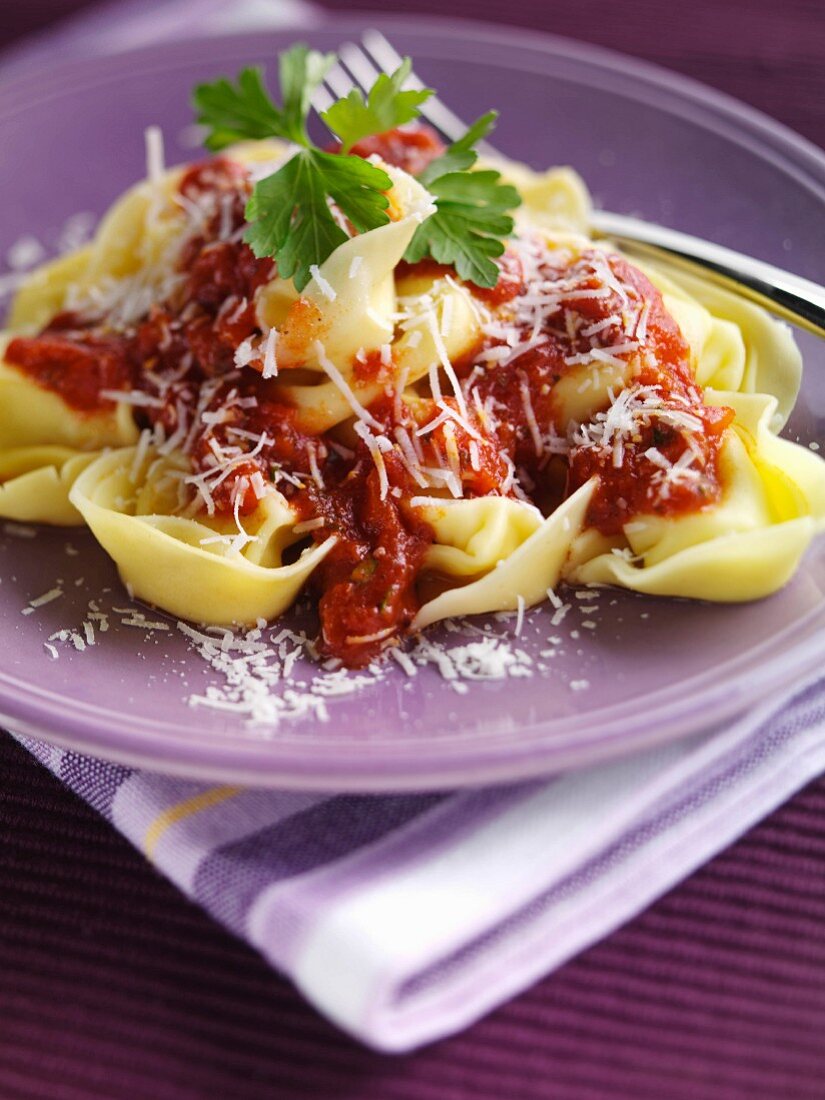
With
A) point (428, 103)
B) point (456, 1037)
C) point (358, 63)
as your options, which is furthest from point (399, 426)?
point (358, 63)

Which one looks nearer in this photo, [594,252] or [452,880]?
[452,880]

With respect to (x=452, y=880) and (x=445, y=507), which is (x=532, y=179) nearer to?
(x=445, y=507)

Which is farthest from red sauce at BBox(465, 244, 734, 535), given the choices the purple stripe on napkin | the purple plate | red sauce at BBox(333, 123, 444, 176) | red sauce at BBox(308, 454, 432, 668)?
the purple stripe on napkin

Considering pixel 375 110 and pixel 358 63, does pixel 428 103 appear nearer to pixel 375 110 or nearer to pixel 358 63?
pixel 358 63

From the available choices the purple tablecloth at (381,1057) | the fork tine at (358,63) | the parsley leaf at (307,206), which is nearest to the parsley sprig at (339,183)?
the parsley leaf at (307,206)

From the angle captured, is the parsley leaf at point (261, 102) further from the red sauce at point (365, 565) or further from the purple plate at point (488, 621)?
the purple plate at point (488, 621)

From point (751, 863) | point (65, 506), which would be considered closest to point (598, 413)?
point (751, 863)
